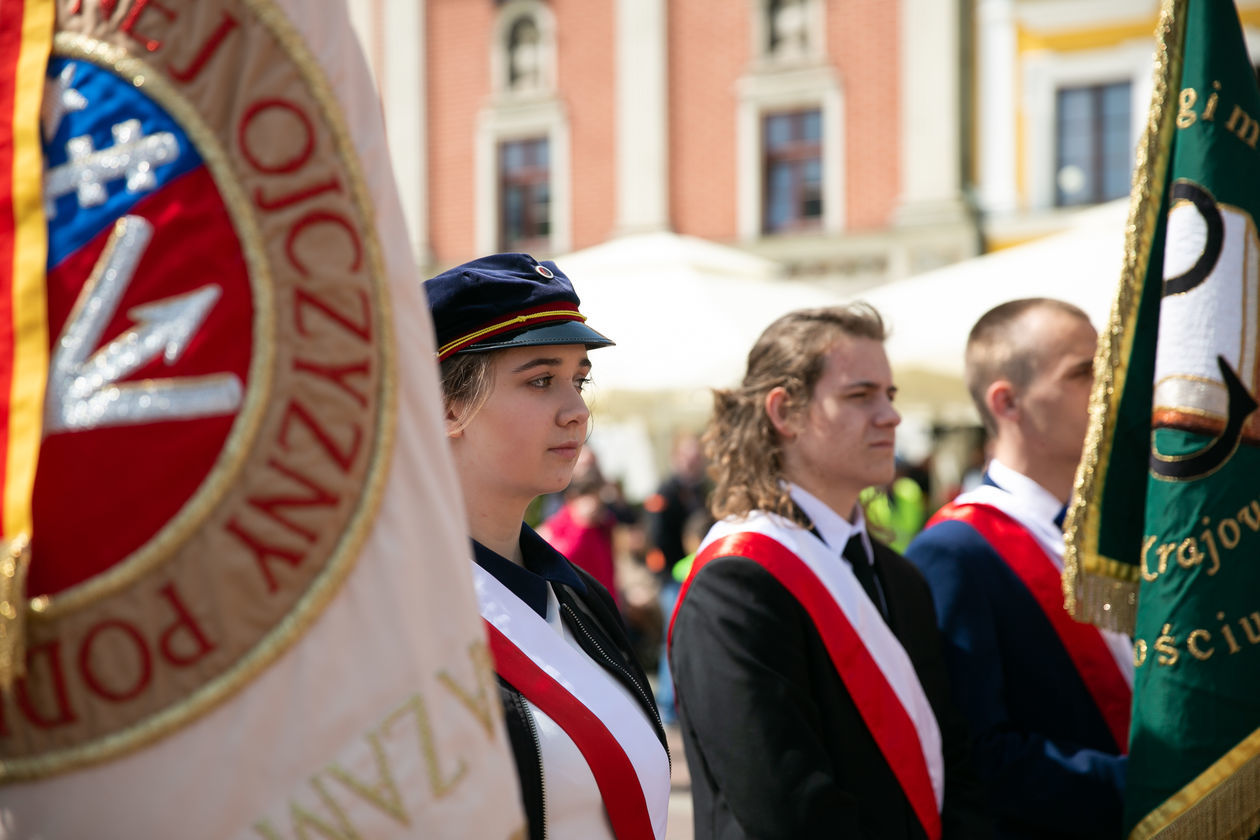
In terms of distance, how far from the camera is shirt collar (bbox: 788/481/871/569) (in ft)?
8.10

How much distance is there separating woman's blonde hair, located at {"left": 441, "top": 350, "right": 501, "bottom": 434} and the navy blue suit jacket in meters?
1.18

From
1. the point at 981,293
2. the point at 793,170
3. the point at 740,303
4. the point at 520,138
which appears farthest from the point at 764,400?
the point at 520,138

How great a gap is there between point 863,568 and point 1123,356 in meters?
0.64

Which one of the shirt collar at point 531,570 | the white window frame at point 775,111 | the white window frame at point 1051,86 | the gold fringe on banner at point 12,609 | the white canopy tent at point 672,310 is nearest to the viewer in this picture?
the gold fringe on banner at point 12,609

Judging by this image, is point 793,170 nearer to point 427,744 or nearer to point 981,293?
point 981,293

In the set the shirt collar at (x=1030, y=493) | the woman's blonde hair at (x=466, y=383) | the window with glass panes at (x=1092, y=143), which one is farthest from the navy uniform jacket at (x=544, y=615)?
the window with glass panes at (x=1092, y=143)

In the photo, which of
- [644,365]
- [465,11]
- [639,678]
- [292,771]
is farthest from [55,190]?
[465,11]

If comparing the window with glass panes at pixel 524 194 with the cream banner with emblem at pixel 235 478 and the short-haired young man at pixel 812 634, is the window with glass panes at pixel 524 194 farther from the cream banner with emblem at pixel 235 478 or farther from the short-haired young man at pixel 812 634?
the cream banner with emblem at pixel 235 478

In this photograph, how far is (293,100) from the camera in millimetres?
1110

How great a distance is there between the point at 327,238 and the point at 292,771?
46cm

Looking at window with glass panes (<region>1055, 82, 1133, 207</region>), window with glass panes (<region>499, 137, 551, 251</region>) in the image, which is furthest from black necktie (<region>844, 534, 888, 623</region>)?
window with glass panes (<region>499, 137, 551, 251</region>)

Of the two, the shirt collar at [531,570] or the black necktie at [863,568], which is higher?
the shirt collar at [531,570]

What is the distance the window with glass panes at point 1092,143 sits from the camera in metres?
15.2

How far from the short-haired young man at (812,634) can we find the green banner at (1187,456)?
1.18 feet
